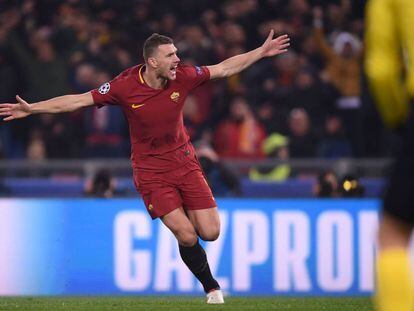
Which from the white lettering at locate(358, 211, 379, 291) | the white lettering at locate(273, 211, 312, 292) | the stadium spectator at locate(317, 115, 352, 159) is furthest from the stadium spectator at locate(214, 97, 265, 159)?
the white lettering at locate(358, 211, 379, 291)

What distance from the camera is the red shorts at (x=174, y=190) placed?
10.3m

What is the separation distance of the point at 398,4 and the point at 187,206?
5.28 meters

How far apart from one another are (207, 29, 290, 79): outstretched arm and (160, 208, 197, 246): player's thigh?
1255 millimetres

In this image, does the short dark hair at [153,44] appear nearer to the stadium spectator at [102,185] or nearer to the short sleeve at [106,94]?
the short sleeve at [106,94]

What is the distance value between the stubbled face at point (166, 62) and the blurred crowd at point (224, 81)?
579cm

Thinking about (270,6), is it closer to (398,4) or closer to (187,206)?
(187,206)

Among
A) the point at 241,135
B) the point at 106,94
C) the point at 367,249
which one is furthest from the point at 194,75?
the point at 241,135

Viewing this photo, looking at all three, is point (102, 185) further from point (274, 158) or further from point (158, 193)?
point (158, 193)

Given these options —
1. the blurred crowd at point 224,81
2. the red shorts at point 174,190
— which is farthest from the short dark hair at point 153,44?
the blurred crowd at point 224,81

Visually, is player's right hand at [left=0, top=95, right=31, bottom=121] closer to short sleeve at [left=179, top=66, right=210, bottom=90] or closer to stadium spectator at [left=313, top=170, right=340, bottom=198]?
short sleeve at [left=179, top=66, right=210, bottom=90]

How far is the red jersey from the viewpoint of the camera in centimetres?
1023

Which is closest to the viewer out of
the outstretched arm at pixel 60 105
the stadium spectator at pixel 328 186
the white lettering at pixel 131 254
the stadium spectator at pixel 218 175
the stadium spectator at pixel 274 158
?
the outstretched arm at pixel 60 105

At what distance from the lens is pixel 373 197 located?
49.7 ft

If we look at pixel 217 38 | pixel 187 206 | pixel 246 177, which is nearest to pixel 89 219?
pixel 246 177
